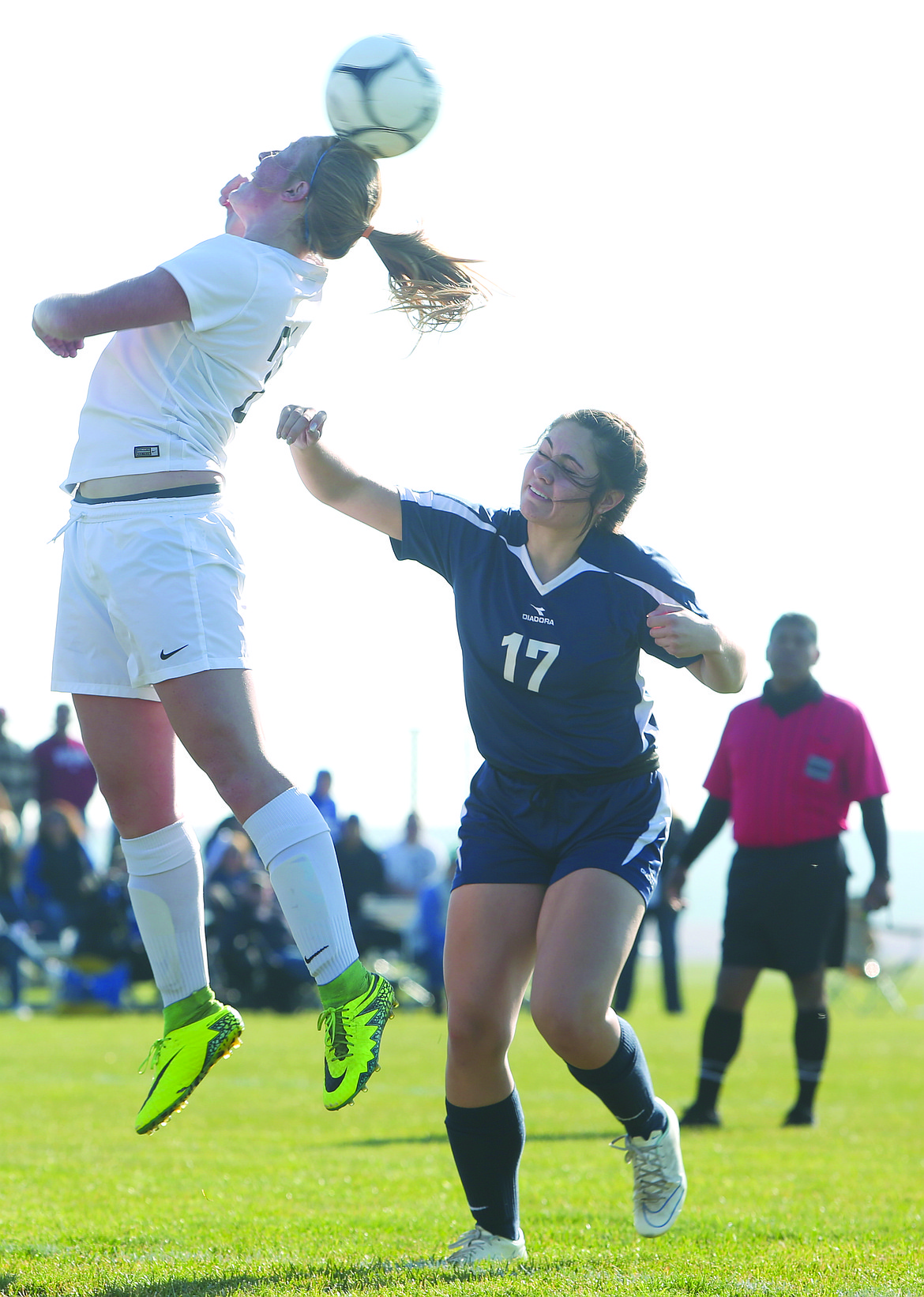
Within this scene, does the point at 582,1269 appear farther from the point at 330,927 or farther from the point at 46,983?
the point at 46,983

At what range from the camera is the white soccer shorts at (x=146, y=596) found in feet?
11.2

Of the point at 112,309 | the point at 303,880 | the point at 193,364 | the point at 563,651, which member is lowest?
the point at 303,880

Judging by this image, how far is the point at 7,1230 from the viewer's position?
401cm

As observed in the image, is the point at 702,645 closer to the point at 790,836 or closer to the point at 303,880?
the point at 303,880

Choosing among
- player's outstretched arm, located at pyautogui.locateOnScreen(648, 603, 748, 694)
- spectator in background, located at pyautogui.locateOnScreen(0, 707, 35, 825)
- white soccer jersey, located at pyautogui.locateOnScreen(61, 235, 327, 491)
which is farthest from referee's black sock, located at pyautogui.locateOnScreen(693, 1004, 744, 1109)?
spectator in background, located at pyautogui.locateOnScreen(0, 707, 35, 825)

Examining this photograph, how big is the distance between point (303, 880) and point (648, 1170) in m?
1.36

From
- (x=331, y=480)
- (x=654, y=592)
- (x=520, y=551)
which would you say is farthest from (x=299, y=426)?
(x=654, y=592)

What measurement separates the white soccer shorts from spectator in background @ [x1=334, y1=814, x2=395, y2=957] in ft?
38.3

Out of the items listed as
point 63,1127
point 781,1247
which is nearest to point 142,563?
point 781,1247

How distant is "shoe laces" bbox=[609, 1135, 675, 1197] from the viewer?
395 cm

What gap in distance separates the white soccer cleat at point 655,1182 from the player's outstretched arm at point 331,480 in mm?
1903

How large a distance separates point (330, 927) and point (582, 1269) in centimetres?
110

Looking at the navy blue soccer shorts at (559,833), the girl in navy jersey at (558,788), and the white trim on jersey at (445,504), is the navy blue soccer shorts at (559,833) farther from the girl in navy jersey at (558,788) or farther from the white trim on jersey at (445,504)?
the white trim on jersey at (445,504)

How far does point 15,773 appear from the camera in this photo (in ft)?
49.2
